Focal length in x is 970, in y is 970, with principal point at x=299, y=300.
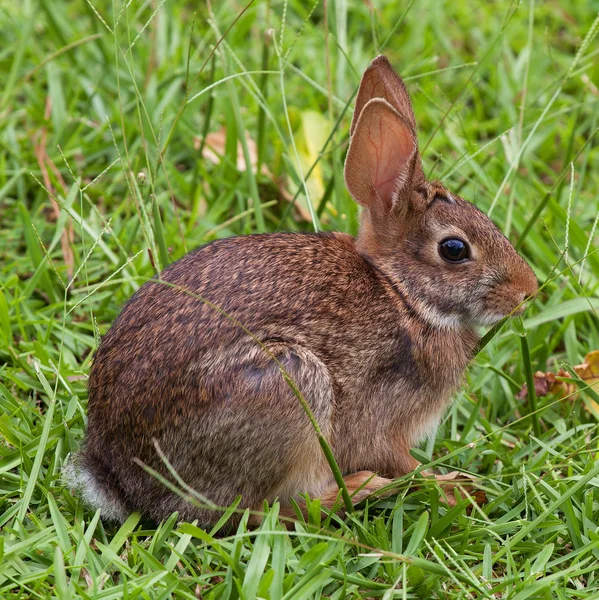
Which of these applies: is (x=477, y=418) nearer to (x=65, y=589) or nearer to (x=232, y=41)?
(x=65, y=589)

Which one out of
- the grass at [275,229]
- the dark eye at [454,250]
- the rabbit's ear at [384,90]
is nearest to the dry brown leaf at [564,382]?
the grass at [275,229]

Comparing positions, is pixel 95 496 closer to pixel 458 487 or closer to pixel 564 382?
pixel 458 487

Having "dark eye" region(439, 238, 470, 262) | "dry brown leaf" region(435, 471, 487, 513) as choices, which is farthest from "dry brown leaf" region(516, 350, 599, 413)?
"dark eye" region(439, 238, 470, 262)

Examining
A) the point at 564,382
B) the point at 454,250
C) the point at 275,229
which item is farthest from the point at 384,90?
the point at 564,382

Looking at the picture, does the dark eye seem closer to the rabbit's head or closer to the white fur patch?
the rabbit's head

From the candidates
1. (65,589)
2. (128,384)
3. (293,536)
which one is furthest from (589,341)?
(65,589)

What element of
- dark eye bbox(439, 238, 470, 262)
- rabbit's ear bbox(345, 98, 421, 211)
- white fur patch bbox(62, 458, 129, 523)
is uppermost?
rabbit's ear bbox(345, 98, 421, 211)

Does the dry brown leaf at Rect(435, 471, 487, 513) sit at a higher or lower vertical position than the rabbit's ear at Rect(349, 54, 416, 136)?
lower
